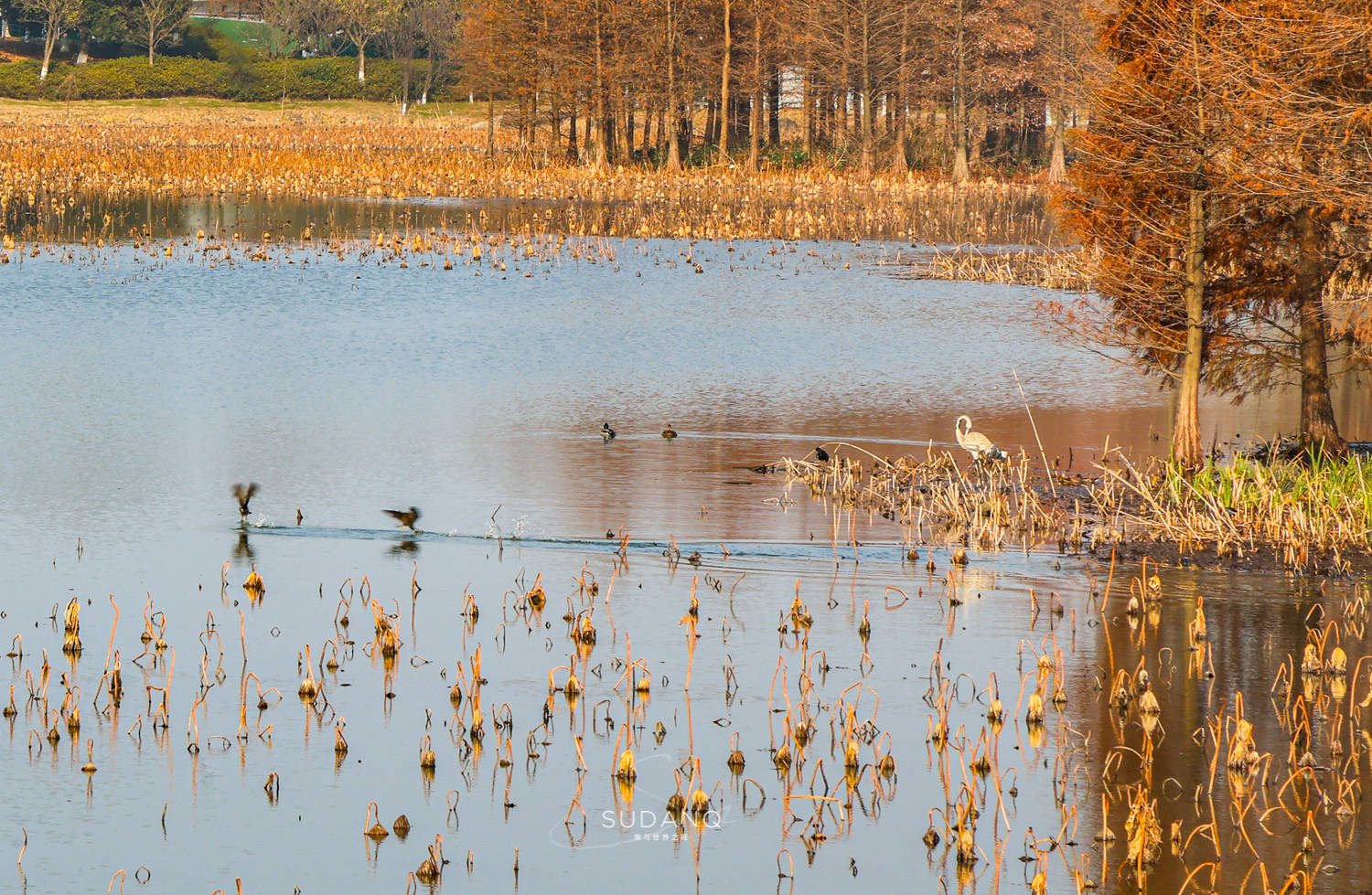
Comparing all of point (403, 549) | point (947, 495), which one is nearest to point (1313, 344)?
point (947, 495)

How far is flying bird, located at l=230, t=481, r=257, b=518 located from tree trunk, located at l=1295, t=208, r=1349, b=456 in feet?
35.4

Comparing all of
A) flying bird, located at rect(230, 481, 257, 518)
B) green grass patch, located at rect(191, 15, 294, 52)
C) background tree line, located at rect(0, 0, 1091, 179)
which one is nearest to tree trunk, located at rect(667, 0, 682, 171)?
background tree line, located at rect(0, 0, 1091, 179)

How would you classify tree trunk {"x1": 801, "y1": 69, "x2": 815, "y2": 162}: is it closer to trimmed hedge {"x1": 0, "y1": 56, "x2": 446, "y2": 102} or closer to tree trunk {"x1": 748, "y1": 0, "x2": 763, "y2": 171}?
tree trunk {"x1": 748, "y1": 0, "x2": 763, "y2": 171}

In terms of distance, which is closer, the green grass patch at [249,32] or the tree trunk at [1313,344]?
the tree trunk at [1313,344]

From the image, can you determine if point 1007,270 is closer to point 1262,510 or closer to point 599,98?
point 1262,510

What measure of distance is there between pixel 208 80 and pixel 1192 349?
3789 inches

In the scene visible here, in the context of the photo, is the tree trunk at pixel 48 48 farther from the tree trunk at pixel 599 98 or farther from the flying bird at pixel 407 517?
the flying bird at pixel 407 517

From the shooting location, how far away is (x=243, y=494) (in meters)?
17.1

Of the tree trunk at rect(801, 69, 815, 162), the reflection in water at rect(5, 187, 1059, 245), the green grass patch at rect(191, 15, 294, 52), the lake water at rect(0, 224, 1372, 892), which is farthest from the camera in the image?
the green grass patch at rect(191, 15, 294, 52)

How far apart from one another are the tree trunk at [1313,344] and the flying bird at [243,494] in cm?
1078

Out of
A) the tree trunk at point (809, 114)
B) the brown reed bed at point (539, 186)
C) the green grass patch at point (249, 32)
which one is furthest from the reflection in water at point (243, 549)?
the green grass patch at point (249, 32)

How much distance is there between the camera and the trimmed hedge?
100688mm

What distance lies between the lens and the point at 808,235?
46.0 metres

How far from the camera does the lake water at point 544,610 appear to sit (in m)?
8.80
